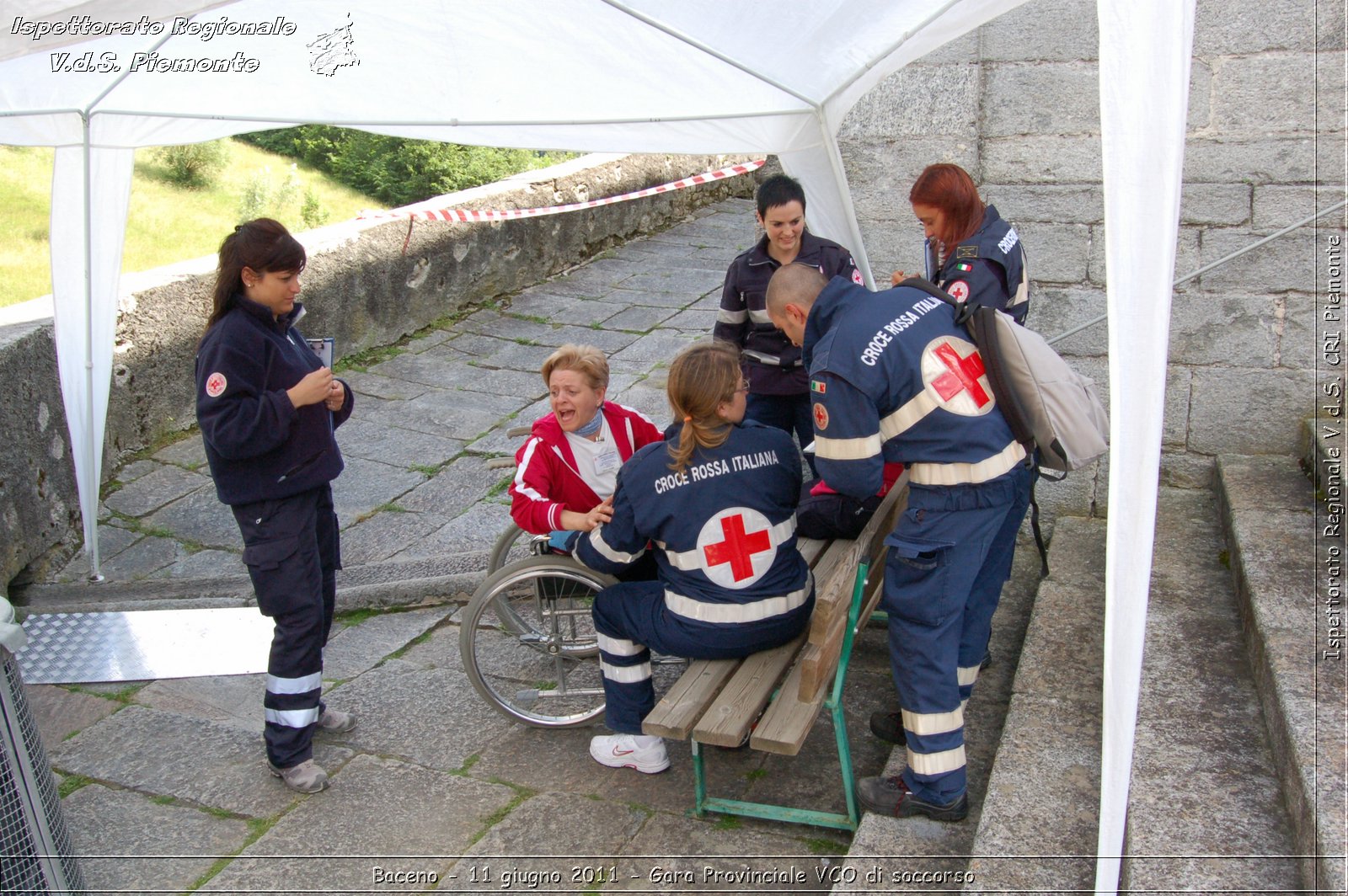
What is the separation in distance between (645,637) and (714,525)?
16.9 inches

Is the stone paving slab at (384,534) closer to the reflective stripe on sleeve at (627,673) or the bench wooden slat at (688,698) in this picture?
the reflective stripe on sleeve at (627,673)

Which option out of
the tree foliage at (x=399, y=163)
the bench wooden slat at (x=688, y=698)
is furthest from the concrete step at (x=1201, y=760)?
the tree foliage at (x=399, y=163)

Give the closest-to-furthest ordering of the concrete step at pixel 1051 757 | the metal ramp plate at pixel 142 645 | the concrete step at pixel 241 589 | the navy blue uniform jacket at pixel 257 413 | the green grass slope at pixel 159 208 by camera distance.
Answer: the concrete step at pixel 1051 757, the navy blue uniform jacket at pixel 257 413, the metal ramp plate at pixel 142 645, the concrete step at pixel 241 589, the green grass slope at pixel 159 208

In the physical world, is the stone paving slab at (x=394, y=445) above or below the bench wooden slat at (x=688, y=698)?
above

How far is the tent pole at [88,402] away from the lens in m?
4.59

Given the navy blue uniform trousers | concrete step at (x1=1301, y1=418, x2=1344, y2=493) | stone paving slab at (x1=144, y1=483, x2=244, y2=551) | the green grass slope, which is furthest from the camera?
the green grass slope

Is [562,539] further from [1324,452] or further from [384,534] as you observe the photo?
[1324,452]

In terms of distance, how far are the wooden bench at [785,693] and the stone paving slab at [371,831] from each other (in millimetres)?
712

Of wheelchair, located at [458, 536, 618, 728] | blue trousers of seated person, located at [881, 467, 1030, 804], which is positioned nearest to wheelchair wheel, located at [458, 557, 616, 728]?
wheelchair, located at [458, 536, 618, 728]

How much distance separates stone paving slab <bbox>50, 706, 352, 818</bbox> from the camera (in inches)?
138

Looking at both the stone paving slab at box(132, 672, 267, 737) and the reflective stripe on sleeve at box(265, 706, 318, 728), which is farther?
the stone paving slab at box(132, 672, 267, 737)

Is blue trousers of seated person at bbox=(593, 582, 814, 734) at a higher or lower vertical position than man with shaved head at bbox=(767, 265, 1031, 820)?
lower

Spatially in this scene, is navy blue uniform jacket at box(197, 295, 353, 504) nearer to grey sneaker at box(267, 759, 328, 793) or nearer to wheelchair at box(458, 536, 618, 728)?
wheelchair at box(458, 536, 618, 728)

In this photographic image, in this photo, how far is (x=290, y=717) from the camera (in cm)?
348
